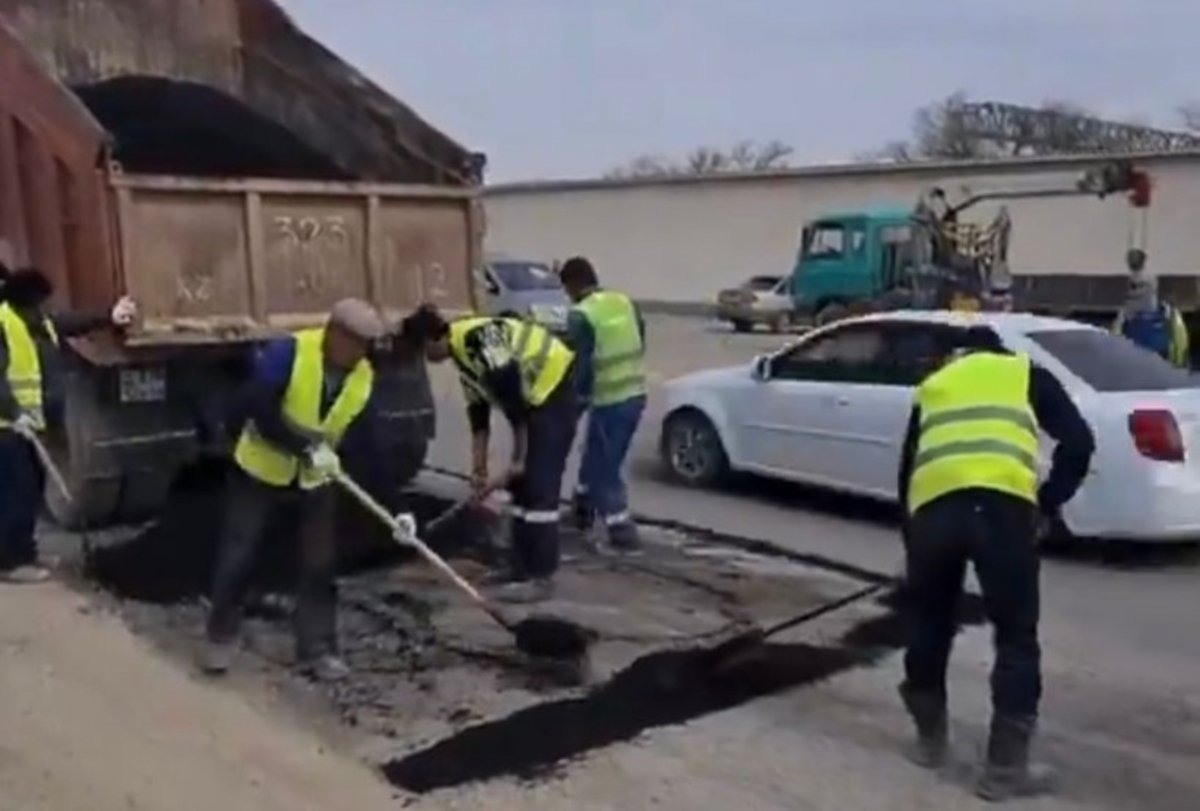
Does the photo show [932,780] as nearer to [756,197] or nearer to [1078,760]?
[1078,760]

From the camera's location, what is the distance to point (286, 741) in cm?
556

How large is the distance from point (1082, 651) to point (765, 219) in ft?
119

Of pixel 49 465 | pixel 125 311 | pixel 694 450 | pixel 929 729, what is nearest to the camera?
pixel 929 729

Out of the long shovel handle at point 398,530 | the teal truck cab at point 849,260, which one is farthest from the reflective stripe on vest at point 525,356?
the teal truck cab at point 849,260

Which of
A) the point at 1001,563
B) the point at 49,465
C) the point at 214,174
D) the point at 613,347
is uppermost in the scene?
the point at 214,174

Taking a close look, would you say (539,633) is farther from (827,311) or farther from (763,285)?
(763,285)

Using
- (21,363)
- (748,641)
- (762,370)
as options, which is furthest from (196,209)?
(762,370)

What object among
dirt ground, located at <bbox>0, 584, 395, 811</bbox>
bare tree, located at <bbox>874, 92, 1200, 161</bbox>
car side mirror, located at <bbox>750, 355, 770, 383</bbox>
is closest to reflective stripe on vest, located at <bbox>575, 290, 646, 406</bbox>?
car side mirror, located at <bbox>750, 355, 770, 383</bbox>

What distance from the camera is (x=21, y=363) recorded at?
786 cm

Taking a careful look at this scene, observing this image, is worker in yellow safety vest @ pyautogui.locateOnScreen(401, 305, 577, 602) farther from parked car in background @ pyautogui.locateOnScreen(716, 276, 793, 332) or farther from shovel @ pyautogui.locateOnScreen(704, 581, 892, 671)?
parked car in background @ pyautogui.locateOnScreen(716, 276, 793, 332)

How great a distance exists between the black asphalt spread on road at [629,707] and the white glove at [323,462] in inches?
47.9

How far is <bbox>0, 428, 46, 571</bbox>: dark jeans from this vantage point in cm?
773

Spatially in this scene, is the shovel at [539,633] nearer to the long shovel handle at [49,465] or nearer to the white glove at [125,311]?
the white glove at [125,311]

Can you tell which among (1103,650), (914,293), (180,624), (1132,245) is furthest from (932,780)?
(1132,245)
